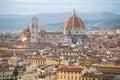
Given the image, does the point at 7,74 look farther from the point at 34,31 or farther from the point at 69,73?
the point at 34,31

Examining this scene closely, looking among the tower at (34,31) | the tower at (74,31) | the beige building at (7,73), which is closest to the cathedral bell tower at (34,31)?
the tower at (34,31)

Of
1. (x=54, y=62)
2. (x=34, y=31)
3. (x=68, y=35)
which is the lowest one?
(x=54, y=62)

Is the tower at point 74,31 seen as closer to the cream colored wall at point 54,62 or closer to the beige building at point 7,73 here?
the cream colored wall at point 54,62

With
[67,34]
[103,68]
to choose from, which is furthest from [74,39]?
[103,68]

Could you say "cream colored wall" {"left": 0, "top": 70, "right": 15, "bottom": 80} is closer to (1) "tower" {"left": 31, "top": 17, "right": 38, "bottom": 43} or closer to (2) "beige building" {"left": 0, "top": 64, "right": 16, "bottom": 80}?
(2) "beige building" {"left": 0, "top": 64, "right": 16, "bottom": 80}

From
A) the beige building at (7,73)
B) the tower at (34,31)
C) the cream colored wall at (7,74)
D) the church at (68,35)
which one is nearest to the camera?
the beige building at (7,73)

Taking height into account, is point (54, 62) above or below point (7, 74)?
above

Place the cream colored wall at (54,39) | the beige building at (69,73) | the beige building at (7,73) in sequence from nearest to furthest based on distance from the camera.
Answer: the beige building at (69,73) < the beige building at (7,73) < the cream colored wall at (54,39)

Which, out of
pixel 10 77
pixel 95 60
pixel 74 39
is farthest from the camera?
pixel 74 39

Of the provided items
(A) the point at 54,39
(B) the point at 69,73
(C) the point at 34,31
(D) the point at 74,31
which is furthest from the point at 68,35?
(B) the point at 69,73

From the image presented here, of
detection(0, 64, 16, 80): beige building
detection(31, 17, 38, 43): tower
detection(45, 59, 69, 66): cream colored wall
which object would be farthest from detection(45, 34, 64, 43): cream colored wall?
detection(0, 64, 16, 80): beige building

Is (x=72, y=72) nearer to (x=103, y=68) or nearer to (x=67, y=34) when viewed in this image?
(x=103, y=68)
